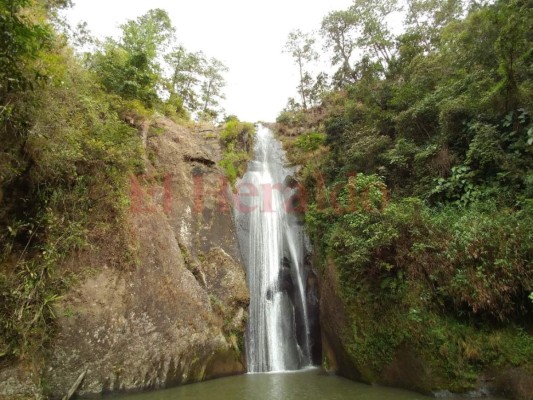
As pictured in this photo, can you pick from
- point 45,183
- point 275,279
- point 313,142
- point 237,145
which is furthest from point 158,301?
point 237,145

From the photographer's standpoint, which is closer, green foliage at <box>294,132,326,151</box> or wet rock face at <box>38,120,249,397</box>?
wet rock face at <box>38,120,249,397</box>

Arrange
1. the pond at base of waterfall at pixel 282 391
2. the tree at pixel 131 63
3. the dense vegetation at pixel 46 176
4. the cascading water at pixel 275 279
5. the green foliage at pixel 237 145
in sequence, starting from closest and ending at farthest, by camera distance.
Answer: the dense vegetation at pixel 46 176
the pond at base of waterfall at pixel 282 391
the cascading water at pixel 275 279
the tree at pixel 131 63
the green foliage at pixel 237 145

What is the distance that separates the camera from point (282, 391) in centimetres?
633

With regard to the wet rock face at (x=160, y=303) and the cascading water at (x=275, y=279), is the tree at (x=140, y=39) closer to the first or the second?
the wet rock face at (x=160, y=303)

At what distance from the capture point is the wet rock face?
6184 mm

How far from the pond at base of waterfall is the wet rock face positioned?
1.79 ft

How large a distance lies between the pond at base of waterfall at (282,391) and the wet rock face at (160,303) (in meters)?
0.55

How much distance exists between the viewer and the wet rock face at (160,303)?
20.3 ft

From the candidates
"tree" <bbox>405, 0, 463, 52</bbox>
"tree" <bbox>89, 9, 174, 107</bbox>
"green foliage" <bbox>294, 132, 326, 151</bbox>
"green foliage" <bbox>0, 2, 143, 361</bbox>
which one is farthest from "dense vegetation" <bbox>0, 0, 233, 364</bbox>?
"tree" <bbox>405, 0, 463, 52</bbox>

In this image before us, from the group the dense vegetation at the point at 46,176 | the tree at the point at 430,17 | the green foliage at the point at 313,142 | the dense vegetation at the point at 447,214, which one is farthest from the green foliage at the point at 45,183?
the tree at the point at 430,17

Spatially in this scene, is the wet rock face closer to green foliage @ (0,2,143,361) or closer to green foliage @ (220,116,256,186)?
green foliage @ (0,2,143,361)

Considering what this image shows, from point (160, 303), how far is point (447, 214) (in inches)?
292

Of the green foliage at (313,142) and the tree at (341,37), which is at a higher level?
the tree at (341,37)

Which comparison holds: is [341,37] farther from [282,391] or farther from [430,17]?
[282,391]
